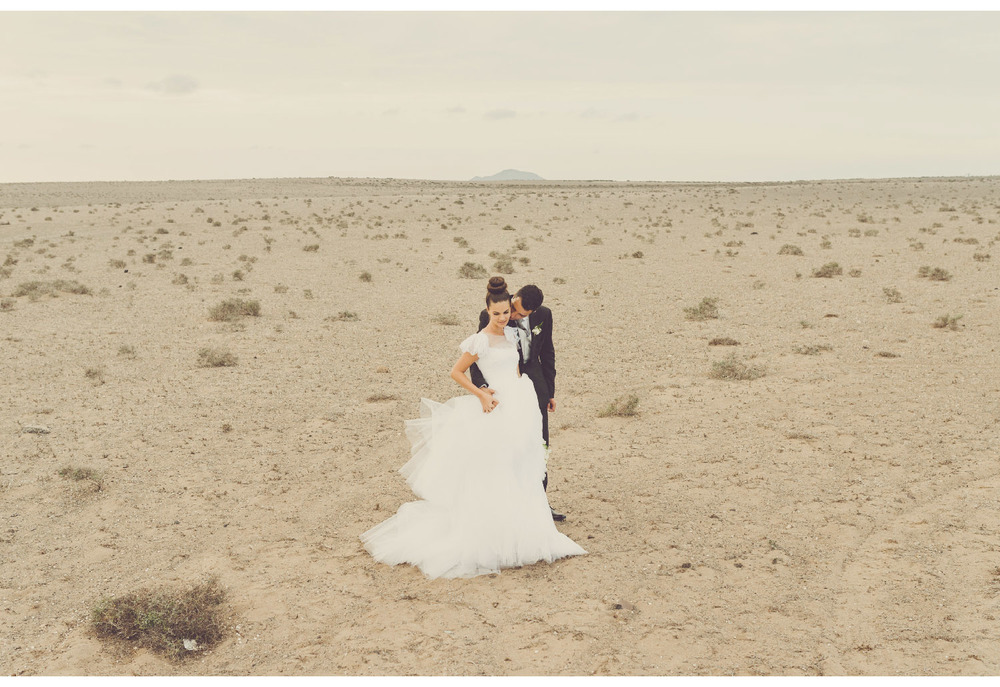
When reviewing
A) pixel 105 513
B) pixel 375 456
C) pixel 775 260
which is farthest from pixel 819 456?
pixel 775 260

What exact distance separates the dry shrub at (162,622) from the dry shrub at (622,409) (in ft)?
17.5

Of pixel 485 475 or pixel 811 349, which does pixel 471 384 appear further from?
pixel 811 349

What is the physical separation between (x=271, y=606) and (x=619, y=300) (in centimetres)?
1262

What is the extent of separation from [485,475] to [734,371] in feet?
20.7

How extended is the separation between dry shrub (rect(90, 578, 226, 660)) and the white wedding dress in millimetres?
1323

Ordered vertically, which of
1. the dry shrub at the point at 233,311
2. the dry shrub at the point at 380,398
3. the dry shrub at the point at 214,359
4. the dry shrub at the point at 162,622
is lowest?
the dry shrub at the point at 162,622

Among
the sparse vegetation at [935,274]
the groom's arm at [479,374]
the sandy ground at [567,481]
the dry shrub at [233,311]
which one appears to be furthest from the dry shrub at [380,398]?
the sparse vegetation at [935,274]

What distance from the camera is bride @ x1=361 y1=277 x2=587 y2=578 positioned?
5168 mm

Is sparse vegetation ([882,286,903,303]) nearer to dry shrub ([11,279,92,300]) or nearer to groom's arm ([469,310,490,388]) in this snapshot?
→ groom's arm ([469,310,490,388])

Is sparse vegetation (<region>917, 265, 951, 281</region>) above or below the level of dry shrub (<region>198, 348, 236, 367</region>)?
above

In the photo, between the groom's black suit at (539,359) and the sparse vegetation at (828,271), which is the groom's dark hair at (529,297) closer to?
the groom's black suit at (539,359)

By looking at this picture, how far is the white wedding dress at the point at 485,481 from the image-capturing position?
17.1 ft

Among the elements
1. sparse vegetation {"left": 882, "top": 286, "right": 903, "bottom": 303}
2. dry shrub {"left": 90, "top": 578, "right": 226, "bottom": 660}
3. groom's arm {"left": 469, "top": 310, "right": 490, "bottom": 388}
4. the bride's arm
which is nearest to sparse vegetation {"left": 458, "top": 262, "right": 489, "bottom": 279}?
sparse vegetation {"left": 882, "top": 286, "right": 903, "bottom": 303}

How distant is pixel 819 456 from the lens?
24.9ft
